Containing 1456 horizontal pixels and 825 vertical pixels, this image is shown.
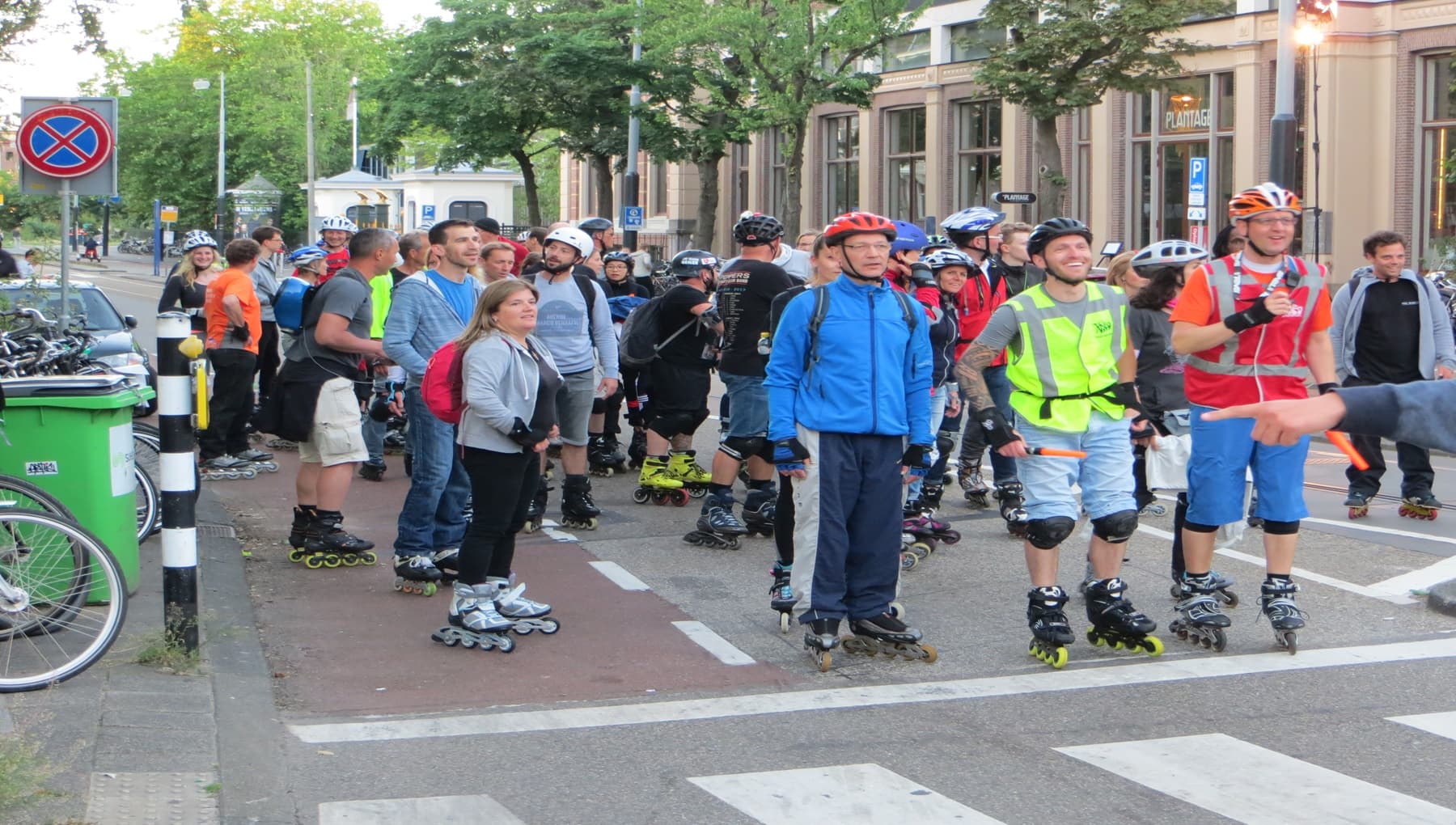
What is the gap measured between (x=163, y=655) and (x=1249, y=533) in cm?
643

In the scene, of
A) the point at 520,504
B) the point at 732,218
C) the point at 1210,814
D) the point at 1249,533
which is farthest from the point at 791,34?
the point at 1210,814

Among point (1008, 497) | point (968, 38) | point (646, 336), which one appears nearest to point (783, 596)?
point (1008, 497)

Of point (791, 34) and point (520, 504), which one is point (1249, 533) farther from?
point (791, 34)

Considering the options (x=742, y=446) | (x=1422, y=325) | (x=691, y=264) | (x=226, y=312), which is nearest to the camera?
(x=742, y=446)

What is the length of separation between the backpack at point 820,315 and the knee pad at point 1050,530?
35.9 inches

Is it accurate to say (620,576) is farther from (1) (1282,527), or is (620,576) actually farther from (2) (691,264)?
(1) (1282,527)

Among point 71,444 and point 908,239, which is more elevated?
point 908,239

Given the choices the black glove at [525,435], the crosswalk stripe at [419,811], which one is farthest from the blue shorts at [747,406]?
the crosswalk stripe at [419,811]

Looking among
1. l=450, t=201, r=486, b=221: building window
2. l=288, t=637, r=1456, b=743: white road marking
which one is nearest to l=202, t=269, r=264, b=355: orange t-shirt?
l=288, t=637, r=1456, b=743: white road marking

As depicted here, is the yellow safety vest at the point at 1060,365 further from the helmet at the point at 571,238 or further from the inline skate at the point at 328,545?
the inline skate at the point at 328,545

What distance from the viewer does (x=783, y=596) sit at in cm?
738

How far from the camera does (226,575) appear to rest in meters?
8.20

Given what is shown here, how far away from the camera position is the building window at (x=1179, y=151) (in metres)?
31.8

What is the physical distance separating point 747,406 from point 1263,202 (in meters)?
3.34
